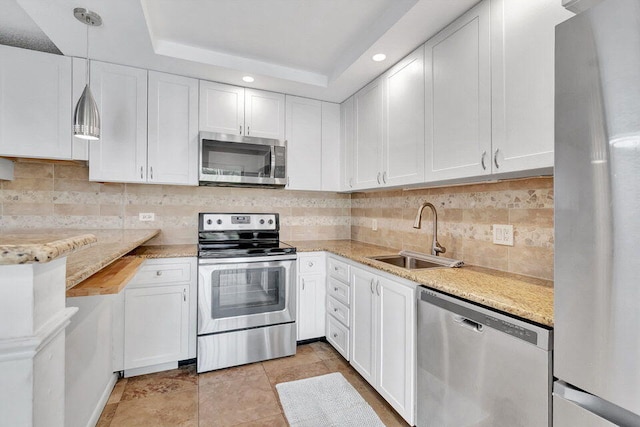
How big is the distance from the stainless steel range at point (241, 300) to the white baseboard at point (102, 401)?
21.6 inches

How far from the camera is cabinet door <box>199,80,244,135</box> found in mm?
2562

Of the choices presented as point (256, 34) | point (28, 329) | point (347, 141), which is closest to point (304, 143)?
point (347, 141)

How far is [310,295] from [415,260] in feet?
3.22

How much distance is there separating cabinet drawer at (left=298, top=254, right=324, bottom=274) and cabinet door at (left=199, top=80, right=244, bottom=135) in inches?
48.9

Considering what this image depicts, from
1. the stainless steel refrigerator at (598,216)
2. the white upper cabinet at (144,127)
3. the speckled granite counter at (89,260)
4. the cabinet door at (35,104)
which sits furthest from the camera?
the white upper cabinet at (144,127)

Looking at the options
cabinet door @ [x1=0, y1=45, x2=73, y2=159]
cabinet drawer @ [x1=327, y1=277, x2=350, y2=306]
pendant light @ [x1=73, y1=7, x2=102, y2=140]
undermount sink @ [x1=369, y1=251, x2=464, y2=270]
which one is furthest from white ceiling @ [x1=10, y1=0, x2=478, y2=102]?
cabinet drawer @ [x1=327, y1=277, x2=350, y2=306]

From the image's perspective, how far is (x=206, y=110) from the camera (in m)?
2.57

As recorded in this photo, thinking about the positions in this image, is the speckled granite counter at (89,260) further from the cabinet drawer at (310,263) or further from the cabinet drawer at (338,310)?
the cabinet drawer at (338,310)

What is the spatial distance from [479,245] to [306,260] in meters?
1.39

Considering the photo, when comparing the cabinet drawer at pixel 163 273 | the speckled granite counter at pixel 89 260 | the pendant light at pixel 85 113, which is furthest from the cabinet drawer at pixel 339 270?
the pendant light at pixel 85 113

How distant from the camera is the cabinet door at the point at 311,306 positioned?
2.68 metres

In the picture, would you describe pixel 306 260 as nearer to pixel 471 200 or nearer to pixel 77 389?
pixel 471 200

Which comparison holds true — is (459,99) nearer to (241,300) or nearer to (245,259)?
(245,259)

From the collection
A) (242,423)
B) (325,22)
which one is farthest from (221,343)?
(325,22)
